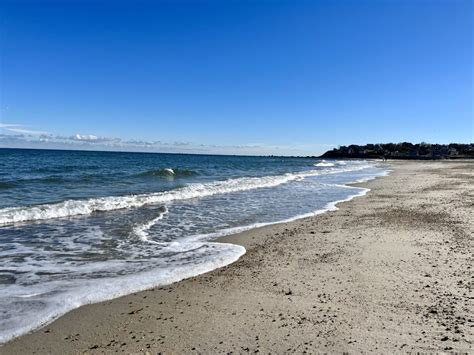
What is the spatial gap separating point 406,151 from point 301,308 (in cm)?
14454

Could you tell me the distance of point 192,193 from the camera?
18.9 m

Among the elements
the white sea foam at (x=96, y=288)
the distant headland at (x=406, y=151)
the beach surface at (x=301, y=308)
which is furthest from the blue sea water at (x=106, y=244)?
the distant headland at (x=406, y=151)

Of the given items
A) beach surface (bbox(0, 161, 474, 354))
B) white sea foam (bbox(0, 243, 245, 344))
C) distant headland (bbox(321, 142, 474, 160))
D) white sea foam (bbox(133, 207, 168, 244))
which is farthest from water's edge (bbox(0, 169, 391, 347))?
distant headland (bbox(321, 142, 474, 160))

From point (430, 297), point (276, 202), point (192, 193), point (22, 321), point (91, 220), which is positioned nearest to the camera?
point (22, 321)

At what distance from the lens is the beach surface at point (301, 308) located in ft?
12.8

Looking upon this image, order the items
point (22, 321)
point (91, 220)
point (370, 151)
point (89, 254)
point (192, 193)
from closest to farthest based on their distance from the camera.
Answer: point (22, 321) → point (89, 254) → point (91, 220) → point (192, 193) → point (370, 151)

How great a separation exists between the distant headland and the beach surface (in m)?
116

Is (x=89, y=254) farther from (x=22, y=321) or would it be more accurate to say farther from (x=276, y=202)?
(x=276, y=202)

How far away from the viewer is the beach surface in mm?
3908

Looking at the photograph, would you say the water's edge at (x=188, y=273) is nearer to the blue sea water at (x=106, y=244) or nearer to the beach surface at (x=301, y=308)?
the blue sea water at (x=106, y=244)

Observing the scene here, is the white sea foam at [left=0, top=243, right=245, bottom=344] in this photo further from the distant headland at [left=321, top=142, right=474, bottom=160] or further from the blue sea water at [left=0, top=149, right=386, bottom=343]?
the distant headland at [left=321, top=142, right=474, bottom=160]

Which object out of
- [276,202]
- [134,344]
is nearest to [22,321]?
[134,344]

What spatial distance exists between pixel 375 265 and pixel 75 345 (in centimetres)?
499

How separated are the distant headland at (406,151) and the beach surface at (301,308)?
116m
